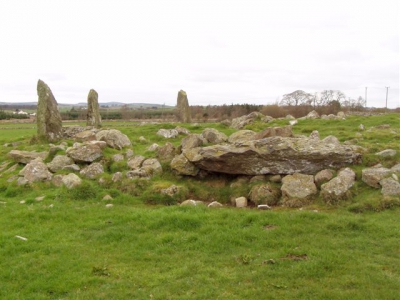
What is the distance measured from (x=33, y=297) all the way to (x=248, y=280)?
378 cm

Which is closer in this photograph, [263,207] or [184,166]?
[263,207]

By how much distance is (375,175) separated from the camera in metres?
11.0

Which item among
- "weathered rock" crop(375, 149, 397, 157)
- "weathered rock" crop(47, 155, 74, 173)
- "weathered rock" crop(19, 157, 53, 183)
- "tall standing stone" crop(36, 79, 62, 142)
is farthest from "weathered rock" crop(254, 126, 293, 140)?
"tall standing stone" crop(36, 79, 62, 142)

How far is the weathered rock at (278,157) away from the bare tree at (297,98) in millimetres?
43144

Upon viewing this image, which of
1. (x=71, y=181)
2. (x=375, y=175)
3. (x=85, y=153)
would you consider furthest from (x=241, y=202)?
(x=85, y=153)

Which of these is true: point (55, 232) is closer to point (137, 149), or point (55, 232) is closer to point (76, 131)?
point (137, 149)

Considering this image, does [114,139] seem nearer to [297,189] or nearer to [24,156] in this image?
[24,156]

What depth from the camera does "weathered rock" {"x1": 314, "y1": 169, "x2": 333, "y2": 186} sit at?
11.6 m

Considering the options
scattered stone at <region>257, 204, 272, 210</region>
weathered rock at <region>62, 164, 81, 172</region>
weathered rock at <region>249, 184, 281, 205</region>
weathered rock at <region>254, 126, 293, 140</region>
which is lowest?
scattered stone at <region>257, 204, 272, 210</region>

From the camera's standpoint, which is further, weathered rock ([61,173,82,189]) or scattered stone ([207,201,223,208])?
weathered rock ([61,173,82,189])

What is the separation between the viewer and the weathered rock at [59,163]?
48.0 ft

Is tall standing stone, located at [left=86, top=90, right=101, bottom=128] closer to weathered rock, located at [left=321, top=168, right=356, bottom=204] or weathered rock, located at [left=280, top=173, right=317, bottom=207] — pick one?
weathered rock, located at [left=280, top=173, right=317, bottom=207]

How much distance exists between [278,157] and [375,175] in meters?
2.81

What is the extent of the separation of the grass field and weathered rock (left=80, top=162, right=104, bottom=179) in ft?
5.31
